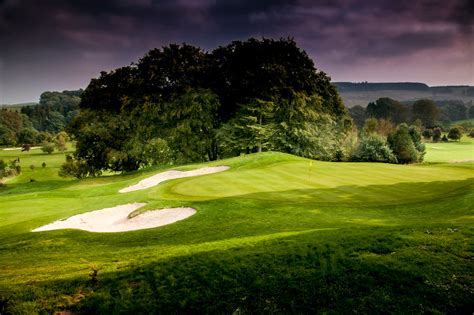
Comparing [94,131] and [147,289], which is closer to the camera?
[147,289]

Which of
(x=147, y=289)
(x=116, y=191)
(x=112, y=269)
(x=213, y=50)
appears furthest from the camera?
(x=213, y=50)

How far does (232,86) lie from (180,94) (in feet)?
20.9

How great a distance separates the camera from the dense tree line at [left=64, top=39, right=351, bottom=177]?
39281mm

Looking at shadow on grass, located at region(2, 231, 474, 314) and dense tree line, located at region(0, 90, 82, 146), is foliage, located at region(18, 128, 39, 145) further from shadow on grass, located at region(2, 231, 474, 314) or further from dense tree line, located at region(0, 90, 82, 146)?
shadow on grass, located at region(2, 231, 474, 314)

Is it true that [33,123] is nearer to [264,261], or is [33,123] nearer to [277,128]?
[277,128]

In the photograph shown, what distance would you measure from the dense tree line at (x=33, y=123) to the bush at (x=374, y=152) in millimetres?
76761

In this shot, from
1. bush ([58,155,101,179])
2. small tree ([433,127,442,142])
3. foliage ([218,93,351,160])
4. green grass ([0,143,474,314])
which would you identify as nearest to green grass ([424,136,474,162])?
small tree ([433,127,442,142])

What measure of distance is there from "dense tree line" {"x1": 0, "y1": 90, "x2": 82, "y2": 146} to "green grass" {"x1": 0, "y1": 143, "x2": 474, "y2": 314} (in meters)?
93.8

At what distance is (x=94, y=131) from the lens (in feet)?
133

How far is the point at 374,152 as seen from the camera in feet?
166

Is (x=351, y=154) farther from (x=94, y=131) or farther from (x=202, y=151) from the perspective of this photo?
(x=94, y=131)

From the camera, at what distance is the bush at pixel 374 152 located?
166 feet

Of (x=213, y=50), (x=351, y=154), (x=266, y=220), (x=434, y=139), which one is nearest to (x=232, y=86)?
(x=213, y=50)

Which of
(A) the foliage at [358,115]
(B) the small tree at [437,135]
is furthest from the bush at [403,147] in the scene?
(A) the foliage at [358,115]
